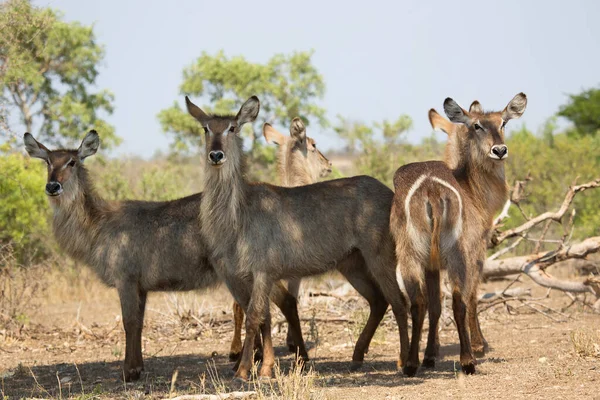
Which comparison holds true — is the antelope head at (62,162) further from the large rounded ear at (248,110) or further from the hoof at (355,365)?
the hoof at (355,365)

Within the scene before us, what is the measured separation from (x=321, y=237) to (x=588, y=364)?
240 centimetres

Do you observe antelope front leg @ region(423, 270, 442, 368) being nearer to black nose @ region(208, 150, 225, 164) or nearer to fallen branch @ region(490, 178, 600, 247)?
black nose @ region(208, 150, 225, 164)

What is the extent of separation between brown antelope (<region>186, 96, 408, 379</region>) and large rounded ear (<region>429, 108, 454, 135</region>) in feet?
7.82

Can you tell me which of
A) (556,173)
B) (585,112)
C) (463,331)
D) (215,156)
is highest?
(585,112)

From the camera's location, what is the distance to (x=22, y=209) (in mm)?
12477

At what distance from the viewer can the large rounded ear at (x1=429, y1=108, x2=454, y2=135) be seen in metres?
9.52

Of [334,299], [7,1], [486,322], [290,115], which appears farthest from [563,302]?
[290,115]

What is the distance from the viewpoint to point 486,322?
10164mm

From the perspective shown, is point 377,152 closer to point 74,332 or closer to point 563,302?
point 563,302

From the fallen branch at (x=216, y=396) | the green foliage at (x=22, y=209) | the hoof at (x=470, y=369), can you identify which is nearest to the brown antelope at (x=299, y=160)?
the hoof at (x=470, y=369)

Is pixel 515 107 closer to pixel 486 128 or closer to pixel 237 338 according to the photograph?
pixel 486 128

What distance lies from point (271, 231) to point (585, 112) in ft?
66.2

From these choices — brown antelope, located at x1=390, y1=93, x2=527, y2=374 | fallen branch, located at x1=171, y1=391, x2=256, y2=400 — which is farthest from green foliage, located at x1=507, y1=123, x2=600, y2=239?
fallen branch, located at x1=171, y1=391, x2=256, y2=400

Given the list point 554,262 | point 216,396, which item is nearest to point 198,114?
point 216,396
